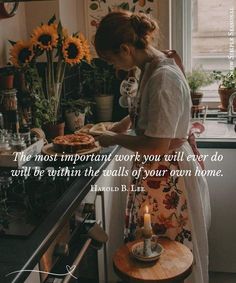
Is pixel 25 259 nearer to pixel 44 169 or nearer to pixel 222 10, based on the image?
pixel 44 169

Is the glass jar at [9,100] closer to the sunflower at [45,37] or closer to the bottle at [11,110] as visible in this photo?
the bottle at [11,110]

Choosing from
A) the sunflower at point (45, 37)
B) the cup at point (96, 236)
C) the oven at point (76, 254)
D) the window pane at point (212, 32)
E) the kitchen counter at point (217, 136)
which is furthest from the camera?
the window pane at point (212, 32)

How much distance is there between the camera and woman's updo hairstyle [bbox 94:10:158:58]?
163 centimetres

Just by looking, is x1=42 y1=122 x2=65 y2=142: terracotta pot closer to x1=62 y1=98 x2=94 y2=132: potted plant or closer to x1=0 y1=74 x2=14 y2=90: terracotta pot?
x1=62 y1=98 x2=94 y2=132: potted plant

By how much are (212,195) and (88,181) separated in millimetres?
1019

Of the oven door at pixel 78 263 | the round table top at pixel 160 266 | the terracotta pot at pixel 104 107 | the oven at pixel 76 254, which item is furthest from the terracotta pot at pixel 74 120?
the oven door at pixel 78 263

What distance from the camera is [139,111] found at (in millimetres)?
1817

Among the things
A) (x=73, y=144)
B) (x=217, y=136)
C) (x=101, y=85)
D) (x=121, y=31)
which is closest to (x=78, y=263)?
(x=73, y=144)

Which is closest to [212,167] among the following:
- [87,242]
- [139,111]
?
[139,111]

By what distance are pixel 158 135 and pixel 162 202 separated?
1.48 feet

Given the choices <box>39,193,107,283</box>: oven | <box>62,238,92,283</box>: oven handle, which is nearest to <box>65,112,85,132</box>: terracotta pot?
<box>39,193,107,283</box>: oven

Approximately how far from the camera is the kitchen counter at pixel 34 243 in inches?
40.7

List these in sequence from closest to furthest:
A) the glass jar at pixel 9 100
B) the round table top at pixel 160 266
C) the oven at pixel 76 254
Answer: the oven at pixel 76 254 < the round table top at pixel 160 266 < the glass jar at pixel 9 100

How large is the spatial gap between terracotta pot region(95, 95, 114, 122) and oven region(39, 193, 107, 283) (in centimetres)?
88
